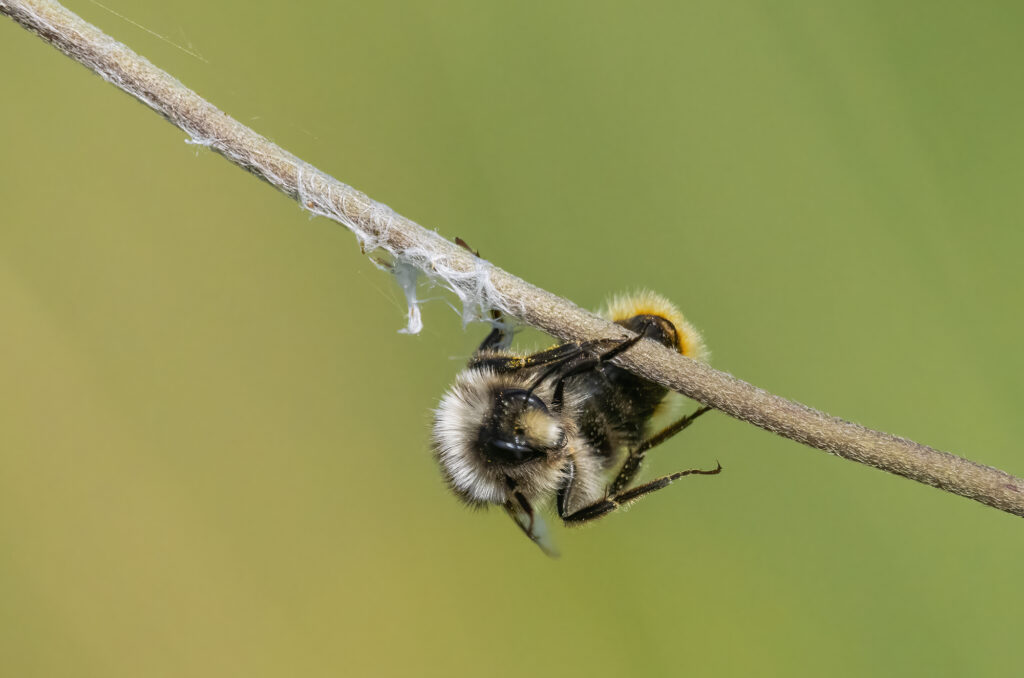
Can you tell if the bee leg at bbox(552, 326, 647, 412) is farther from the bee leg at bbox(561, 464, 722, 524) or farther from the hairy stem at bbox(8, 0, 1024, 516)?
the bee leg at bbox(561, 464, 722, 524)

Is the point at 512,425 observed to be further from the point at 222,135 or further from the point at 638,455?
the point at 222,135

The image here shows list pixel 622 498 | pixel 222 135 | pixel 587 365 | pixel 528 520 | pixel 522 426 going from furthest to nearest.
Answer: pixel 528 520 → pixel 622 498 → pixel 522 426 → pixel 587 365 → pixel 222 135

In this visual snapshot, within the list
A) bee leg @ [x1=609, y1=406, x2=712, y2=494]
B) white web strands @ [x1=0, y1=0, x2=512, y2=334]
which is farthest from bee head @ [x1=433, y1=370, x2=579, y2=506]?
white web strands @ [x1=0, y1=0, x2=512, y2=334]

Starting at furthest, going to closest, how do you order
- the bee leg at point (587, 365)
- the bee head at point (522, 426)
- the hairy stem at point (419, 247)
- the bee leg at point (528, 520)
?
the bee leg at point (528, 520) < the bee head at point (522, 426) < the bee leg at point (587, 365) < the hairy stem at point (419, 247)

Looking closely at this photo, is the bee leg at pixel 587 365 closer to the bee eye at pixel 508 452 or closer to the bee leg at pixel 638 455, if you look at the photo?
the bee eye at pixel 508 452

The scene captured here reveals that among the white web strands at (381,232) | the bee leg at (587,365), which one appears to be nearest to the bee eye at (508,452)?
the bee leg at (587,365)

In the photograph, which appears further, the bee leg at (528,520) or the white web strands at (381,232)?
the bee leg at (528,520)

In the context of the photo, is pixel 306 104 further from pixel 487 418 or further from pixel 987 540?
pixel 987 540

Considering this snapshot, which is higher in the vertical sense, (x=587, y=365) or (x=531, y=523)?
(x=587, y=365)

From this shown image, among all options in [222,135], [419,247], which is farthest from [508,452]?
[222,135]
